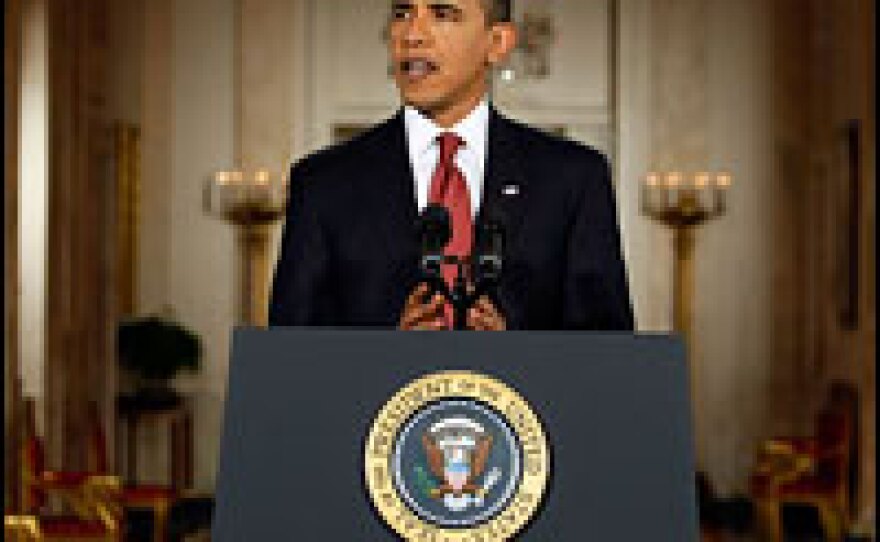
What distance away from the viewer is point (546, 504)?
6.65 feet

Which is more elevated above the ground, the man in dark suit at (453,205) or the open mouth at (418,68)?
the open mouth at (418,68)

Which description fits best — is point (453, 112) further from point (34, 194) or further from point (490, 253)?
point (34, 194)

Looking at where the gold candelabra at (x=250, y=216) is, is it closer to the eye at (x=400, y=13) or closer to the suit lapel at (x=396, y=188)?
the suit lapel at (x=396, y=188)

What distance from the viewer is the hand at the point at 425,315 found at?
220 centimetres

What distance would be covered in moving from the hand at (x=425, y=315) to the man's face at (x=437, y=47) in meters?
0.31

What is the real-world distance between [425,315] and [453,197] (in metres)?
0.23

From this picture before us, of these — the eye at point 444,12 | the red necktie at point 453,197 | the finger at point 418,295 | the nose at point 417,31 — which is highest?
the eye at point 444,12

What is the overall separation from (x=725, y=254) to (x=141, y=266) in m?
4.05

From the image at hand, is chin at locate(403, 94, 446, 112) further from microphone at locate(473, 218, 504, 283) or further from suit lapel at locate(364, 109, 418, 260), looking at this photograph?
microphone at locate(473, 218, 504, 283)

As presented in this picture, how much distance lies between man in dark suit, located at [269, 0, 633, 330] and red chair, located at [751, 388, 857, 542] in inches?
258

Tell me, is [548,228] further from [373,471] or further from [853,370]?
[853,370]

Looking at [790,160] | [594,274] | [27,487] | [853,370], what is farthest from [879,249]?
[594,274]

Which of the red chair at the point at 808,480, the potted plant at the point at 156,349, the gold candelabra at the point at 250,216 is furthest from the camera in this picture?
the potted plant at the point at 156,349

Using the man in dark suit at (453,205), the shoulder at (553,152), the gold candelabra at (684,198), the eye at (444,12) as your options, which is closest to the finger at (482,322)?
the man in dark suit at (453,205)
